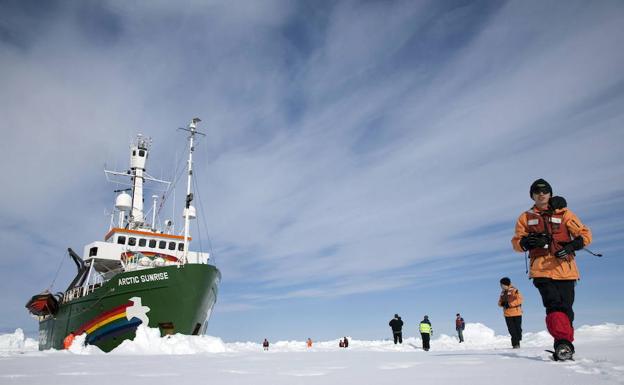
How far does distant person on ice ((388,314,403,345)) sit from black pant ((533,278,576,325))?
13111mm

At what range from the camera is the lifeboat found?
23.5 metres

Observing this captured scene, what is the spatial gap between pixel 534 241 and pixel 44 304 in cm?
2727

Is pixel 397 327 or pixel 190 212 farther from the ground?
pixel 190 212

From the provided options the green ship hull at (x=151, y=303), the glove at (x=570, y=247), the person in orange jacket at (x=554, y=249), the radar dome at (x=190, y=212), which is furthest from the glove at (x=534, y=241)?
the radar dome at (x=190, y=212)

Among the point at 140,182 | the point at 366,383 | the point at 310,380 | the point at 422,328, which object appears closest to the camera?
the point at 366,383

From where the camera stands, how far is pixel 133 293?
1688 centimetres

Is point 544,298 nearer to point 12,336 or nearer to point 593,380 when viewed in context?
point 593,380

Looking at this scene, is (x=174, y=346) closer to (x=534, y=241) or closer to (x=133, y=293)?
(x=133, y=293)

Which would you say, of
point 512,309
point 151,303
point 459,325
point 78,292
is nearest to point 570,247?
point 512,309

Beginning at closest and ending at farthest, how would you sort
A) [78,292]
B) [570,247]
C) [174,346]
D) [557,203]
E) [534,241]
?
[570,247], [534,241], [557,203], [174,346], [78,292]

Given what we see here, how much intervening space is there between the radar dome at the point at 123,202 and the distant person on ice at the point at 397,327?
19391 mm

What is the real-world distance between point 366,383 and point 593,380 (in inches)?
60.3

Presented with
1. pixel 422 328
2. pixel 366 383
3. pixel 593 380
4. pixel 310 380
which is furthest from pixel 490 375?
pixel 422 328

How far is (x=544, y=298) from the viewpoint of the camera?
4.41 meters
